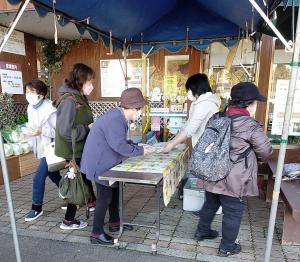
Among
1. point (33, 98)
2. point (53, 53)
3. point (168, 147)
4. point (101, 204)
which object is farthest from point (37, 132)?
point (53, 53)

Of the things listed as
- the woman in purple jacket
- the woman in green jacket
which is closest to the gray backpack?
the woman in purple jacket

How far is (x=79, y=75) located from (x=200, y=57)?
518cm

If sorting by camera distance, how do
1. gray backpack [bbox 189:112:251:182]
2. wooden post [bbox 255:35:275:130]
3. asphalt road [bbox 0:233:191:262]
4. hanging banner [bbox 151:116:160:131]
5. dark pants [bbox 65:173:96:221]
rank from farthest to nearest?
hanging banner [bbox 151:116:160:131] → wooden post [bbox 255:35:275:130] → dark pants [bbox 65:173:96:221] → asphalt road [bbox 0:233:191:262] → gray backpack [bbox 189:112:251:182]

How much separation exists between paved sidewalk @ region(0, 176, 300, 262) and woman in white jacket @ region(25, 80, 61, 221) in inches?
10.9

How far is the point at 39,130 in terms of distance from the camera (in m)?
3.35

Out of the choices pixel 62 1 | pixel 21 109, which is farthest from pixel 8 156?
pixel 62 1

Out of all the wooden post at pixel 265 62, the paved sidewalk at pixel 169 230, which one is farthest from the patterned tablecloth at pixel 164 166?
the wooden post at pixel 265 62

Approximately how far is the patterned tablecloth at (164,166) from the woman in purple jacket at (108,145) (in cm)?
14

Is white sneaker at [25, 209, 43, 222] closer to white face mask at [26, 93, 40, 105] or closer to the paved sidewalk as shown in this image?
the paved sidewalk

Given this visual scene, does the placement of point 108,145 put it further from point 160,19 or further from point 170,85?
point 170,85

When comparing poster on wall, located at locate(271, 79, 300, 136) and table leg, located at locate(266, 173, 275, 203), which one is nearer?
table leg, located at locate(266, 173, 275, 203)

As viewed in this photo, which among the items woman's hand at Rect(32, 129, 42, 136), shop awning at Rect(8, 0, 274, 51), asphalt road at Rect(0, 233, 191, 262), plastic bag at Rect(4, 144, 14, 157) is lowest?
asphalt road at Rect(0, 233, 191, 262)

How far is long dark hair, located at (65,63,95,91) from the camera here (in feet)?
9.10

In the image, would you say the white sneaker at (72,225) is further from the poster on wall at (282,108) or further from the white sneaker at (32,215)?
the poster on wall at (282,108)
